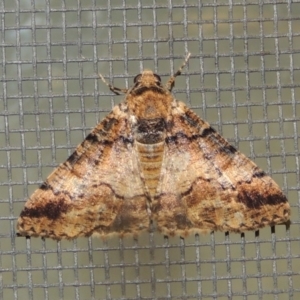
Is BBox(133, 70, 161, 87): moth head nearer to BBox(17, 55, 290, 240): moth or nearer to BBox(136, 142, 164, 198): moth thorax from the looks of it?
BBox(17, 55, 290, 240): moth

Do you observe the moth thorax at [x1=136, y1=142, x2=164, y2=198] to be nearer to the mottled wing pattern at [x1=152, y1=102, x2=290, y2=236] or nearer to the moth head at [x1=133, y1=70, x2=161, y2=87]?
the mottled wing pattern at [x1=152, y1=102, x2=290, y2=236]

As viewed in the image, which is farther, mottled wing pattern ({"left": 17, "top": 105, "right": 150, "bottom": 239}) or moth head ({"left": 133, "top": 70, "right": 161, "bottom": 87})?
moth head ({"left": 133, "top": 70, "right": 161, "bottom": 87})

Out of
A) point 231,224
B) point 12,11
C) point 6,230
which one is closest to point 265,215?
point 231,224

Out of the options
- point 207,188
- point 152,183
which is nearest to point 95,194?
point 152,183

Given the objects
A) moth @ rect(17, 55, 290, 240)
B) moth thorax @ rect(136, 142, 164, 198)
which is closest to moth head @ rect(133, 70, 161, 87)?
moth @ rect(17, 55, 290, 240)

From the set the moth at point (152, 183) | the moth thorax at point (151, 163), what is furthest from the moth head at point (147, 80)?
the moth thorax at point (151, 163)

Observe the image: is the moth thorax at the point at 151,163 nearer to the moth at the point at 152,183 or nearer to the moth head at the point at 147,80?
the moth at the point at 152,183

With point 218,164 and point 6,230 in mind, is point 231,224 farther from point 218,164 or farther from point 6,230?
point 6,230

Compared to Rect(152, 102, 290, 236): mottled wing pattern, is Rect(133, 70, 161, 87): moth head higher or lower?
higher
